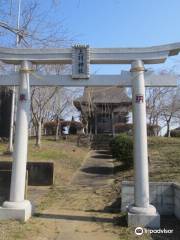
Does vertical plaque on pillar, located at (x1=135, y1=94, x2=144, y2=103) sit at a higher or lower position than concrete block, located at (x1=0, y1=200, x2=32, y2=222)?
higher

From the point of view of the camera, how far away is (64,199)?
39.2 ft

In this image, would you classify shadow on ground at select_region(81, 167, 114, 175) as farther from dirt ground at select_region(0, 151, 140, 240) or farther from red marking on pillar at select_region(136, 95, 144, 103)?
red marking on pillar at select_region(136, 95, 144, 103)

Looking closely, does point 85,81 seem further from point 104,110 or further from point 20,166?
point 104,110

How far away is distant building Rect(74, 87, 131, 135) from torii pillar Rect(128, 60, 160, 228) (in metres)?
26.2

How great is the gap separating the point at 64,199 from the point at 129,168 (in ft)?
19.3

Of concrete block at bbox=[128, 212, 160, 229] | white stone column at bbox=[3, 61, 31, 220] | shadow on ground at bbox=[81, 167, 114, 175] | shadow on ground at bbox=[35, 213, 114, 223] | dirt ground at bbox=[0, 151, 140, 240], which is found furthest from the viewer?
shadow on ground at bbox=[81, 167, 114, 175]

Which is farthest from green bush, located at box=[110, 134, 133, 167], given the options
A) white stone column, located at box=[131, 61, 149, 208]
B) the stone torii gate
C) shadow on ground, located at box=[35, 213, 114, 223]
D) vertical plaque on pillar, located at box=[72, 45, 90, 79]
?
vertical plaque on pillar, located at box=[72, 45, 90, 79]

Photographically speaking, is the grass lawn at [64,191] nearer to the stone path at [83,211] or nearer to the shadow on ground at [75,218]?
the stone path at [83,211]

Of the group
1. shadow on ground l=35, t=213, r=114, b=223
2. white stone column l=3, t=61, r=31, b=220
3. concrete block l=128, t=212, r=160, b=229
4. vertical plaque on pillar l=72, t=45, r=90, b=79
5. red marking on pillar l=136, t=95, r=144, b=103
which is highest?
vertical plaque on pillar l=72, t=45, r=90, b=79

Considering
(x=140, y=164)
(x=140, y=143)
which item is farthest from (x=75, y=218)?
(x=140, y=143)

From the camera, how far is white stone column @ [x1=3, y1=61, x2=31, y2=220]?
8758 millimetres

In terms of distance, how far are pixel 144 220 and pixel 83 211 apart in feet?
7.93

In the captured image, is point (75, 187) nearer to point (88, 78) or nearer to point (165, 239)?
point (88, 78)

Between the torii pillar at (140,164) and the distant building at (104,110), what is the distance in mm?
26173
